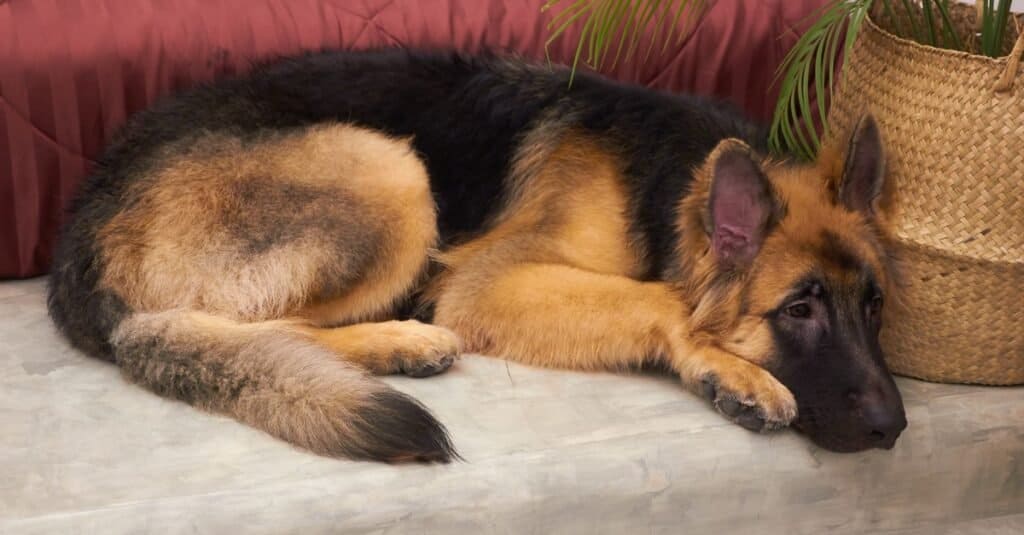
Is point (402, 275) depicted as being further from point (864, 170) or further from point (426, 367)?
point (864, 170)

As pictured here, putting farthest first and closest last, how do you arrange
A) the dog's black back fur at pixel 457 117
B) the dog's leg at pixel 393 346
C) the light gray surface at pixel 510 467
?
the dog's black back fur at pixel 457 117 < the dog's leg at pixel 393 346 < the light gray surface at pixel 510 467

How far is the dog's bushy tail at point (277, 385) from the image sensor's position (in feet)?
8.34

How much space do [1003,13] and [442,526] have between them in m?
1.87

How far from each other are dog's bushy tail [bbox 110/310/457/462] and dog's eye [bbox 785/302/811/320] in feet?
2.83

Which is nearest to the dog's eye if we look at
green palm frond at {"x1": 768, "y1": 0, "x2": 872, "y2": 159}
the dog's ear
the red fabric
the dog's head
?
the dog's head

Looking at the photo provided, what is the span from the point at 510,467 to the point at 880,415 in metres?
0.84

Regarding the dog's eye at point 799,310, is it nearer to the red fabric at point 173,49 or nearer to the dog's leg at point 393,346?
the dog's leg at point 393,346

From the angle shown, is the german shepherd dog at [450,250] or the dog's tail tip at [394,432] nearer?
the dog's tail tip at [394,432]

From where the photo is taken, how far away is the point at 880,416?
259 centimetres

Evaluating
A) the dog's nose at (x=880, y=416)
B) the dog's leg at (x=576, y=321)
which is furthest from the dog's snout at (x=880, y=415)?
the dog's leg at (x=576, y=321)

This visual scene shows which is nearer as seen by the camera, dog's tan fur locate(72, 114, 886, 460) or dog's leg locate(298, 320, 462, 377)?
dog's tan fur locate(72, 114, 886, 460)

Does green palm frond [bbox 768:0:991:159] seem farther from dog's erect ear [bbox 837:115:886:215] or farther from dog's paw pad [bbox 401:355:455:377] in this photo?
dog's paw pad [bbox 401:355:455:377]

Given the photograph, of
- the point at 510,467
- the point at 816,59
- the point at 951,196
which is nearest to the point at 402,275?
the point at 510,467

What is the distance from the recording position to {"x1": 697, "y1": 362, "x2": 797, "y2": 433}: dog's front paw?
2.71 meters
